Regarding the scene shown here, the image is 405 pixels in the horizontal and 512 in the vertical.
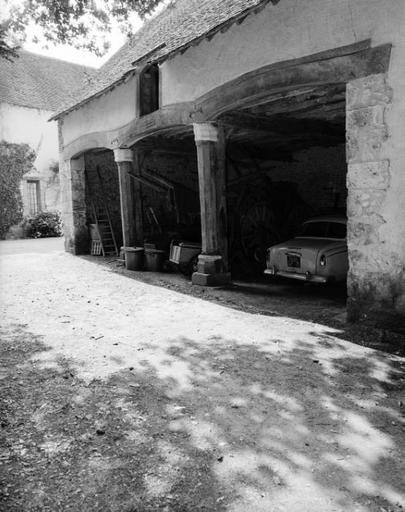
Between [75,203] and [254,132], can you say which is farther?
[75,203]

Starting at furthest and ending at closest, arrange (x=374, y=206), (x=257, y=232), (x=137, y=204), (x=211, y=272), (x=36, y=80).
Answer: (x=36, y=80), (x=137, y=204), (x=257, y=232), (x=211, y=272), (x=374, y=206)

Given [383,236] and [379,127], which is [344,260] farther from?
[379,127]

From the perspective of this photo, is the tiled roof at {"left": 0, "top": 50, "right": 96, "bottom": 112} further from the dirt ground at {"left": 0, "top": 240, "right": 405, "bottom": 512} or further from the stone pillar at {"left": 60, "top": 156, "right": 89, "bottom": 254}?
the dirt ground at {"left": 0, "top": 240, "right": 405, "bottom": 512}

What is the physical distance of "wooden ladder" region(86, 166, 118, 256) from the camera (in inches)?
551

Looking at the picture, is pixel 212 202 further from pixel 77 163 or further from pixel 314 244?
pixel 77 163

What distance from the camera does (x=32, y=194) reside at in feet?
76.6

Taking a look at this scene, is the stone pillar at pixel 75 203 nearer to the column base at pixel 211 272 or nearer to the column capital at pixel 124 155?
the column capital at pixel 124 155

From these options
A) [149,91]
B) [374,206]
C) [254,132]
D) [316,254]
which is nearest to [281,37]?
[374,206]

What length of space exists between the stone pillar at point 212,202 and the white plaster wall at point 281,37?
875 millimetres

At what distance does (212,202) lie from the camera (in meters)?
8.55

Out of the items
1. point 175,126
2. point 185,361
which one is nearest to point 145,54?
point 175,126

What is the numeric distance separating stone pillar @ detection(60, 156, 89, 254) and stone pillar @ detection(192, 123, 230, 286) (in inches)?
263

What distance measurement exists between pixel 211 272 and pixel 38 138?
1821cm

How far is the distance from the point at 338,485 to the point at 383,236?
143 inches
